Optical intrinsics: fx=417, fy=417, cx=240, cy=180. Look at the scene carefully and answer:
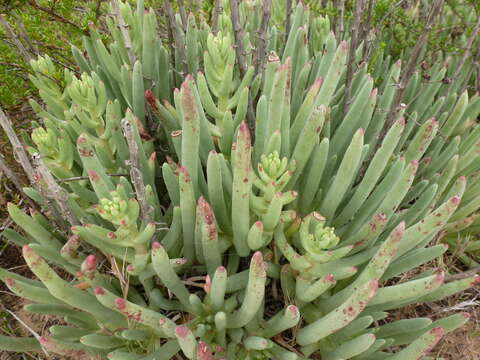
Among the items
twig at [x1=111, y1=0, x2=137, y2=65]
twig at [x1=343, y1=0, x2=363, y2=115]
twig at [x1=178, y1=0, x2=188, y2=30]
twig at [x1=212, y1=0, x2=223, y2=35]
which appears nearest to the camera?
twig at [x1=111, y1=0, x2=137, y2=65]

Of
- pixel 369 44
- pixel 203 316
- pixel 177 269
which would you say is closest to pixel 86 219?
pixel 177 269

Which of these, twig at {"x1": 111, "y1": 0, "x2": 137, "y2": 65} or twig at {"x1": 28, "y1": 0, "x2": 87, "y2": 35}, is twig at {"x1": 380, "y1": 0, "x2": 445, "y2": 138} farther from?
twig at {"x1": 28, "y1": 0, "x2": 87, "y2": 35}

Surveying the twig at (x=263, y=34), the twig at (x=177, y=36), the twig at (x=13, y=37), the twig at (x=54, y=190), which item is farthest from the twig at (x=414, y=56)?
the twig at (x=13, y=37)

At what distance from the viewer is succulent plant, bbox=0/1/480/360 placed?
106 centimetres

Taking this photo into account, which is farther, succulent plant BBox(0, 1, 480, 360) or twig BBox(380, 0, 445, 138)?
twig BBox(380, 0, 445, 138)

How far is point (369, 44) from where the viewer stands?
1916 mm

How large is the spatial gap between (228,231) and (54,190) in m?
0.52

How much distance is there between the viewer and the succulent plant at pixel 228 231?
1.06 m

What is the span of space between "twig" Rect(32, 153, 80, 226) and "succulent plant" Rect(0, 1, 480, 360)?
0.06 ft

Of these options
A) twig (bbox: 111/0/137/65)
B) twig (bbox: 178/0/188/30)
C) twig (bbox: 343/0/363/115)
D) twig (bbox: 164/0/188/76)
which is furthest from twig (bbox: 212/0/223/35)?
twig (bbox: 343/0/363/115)

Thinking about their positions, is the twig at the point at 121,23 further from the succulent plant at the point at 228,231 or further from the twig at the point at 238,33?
the twig at the point at 238,33

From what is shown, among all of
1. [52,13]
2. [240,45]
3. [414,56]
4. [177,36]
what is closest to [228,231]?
[240,45]

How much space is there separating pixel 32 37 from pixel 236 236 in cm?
135

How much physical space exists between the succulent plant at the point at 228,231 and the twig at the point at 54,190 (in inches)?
0.8
